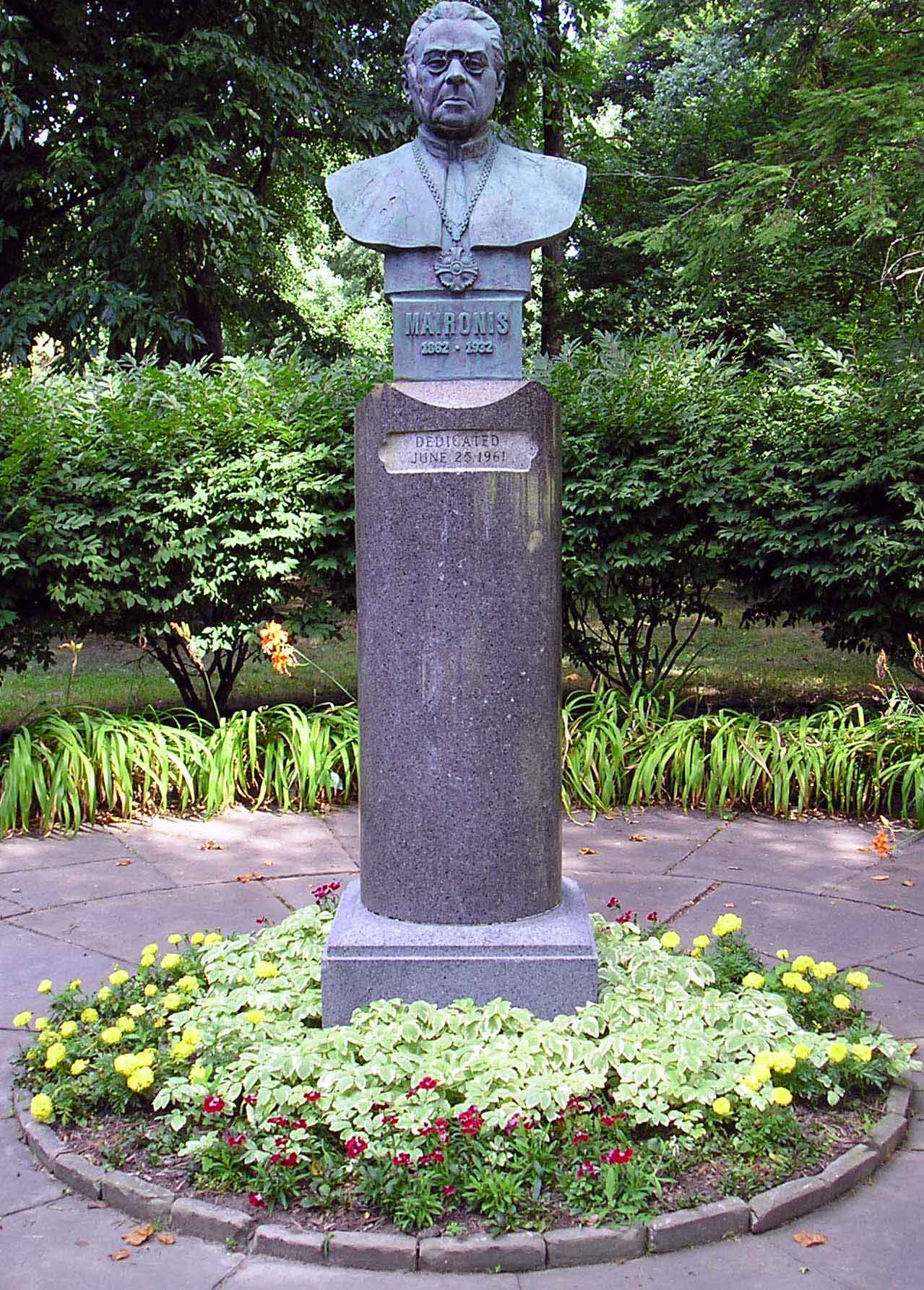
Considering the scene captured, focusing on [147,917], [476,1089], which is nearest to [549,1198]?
[476,1089]

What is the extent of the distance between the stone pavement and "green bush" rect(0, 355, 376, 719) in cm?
154

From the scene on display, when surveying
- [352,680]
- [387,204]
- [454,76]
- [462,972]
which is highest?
A: [454,76]

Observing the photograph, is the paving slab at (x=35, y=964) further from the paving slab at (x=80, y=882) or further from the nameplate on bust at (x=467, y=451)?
the nameplate on bust at (x=467, y=451)

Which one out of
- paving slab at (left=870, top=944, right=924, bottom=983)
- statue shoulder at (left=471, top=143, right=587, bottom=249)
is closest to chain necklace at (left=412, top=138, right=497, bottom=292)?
statue shoulder at (left=471, top=143, right=587, bottom=249)

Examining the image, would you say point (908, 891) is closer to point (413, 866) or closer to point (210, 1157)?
point (413, 866)

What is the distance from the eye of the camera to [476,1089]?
10.3 feet

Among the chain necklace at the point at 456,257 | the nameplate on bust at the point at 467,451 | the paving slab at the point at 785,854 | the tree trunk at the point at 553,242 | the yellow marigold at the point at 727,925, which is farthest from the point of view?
the tree trunk at the point at 553,242

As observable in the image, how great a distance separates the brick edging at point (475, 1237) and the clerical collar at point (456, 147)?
3.16 metres

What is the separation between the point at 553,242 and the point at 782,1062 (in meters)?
13.5

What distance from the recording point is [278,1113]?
3135 mm

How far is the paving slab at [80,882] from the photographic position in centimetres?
533

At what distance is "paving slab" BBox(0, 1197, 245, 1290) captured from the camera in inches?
104

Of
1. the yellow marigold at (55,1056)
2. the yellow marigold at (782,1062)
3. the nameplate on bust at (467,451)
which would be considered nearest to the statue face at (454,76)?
the nameplate on bust at (467,451)

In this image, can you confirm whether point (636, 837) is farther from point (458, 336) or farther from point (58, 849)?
point (458, 336)
